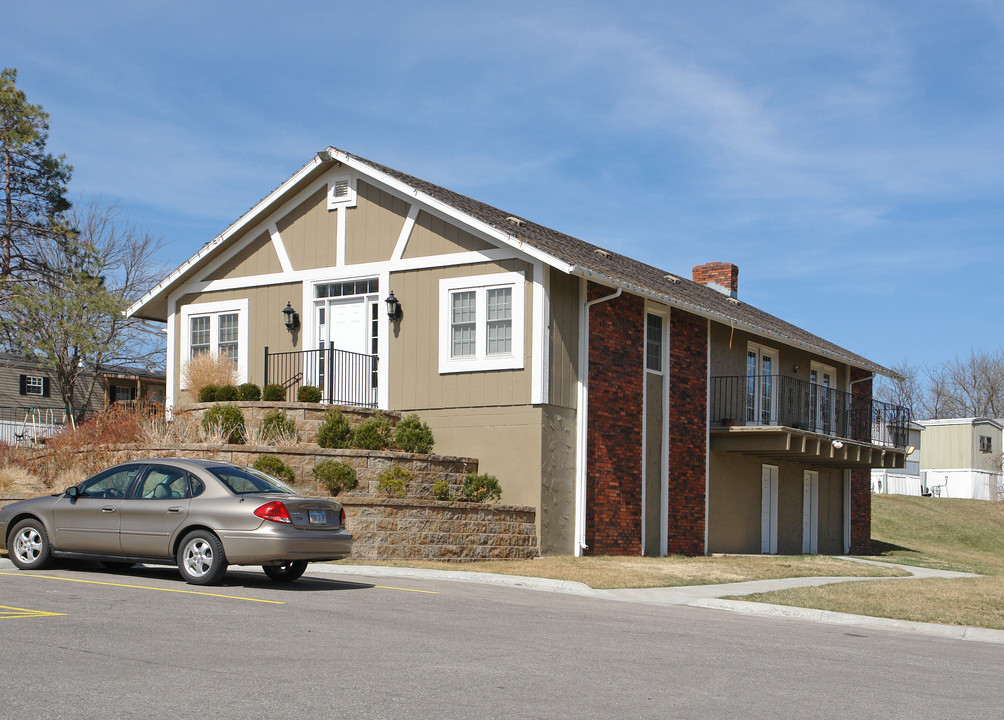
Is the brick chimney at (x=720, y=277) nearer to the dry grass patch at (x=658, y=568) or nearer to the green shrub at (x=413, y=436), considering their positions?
the dry grass patch at (x=658, y=568)

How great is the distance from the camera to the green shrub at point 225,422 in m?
19.9

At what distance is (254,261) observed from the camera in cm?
2431

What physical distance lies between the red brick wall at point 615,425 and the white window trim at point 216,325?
784cm

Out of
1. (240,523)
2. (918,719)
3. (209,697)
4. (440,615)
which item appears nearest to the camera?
(209,697)

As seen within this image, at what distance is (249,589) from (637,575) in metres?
7.33

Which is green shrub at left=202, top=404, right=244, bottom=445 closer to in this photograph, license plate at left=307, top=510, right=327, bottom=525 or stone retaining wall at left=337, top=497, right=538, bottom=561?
stone retaining wall at left=337, top=497, right=538, bottom=561

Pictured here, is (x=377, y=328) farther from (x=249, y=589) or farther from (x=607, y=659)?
(x=607, y=659)

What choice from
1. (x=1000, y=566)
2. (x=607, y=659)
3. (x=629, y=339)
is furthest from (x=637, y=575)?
(x=1000, y=566)

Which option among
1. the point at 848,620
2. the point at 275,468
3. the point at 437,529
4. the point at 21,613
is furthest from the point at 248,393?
the point at 848,620

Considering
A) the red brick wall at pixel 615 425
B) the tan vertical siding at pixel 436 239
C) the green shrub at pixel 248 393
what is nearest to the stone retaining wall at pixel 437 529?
the red brick wall at pixel 615 425

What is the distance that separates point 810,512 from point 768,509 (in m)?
3.00

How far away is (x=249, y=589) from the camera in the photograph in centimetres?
1234

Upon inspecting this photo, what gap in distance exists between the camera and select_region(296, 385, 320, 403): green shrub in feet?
69.7

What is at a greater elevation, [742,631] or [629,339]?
[629,339]
